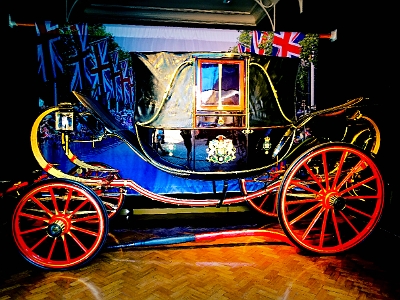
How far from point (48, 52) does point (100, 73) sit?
837 millimetres

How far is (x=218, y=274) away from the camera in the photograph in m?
2.35

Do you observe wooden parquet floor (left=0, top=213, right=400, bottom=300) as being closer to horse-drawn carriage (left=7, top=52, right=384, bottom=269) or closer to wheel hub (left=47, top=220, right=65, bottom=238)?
horse-drawn carriage (left=7, top=52, right=384, bottom=269)

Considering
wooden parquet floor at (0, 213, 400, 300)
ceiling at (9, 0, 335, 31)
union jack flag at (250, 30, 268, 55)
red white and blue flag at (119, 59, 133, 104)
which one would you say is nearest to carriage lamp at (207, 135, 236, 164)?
wooden parquet floor at (0, 213, 400, 300)

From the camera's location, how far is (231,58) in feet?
8.00

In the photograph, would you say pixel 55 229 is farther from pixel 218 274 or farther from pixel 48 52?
pixel 48 52

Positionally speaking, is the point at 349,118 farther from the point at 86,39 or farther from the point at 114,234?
the point at 86,39

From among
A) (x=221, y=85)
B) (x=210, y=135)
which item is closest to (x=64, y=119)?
(x=210, y=135)

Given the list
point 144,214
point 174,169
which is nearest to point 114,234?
point 144,214

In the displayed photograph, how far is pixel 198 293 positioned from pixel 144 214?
194 cm

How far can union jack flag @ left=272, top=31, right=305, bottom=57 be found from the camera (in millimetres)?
4863

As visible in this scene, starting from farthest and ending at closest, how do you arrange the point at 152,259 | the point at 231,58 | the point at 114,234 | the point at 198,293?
the point at 114,234 → the point at 152,259 → the point at 231,58 → the point at 198,293

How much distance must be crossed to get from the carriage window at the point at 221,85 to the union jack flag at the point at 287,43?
9.29 feet

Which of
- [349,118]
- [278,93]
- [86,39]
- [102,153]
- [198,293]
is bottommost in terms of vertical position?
[198,293]

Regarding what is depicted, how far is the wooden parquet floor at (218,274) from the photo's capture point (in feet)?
6.82
